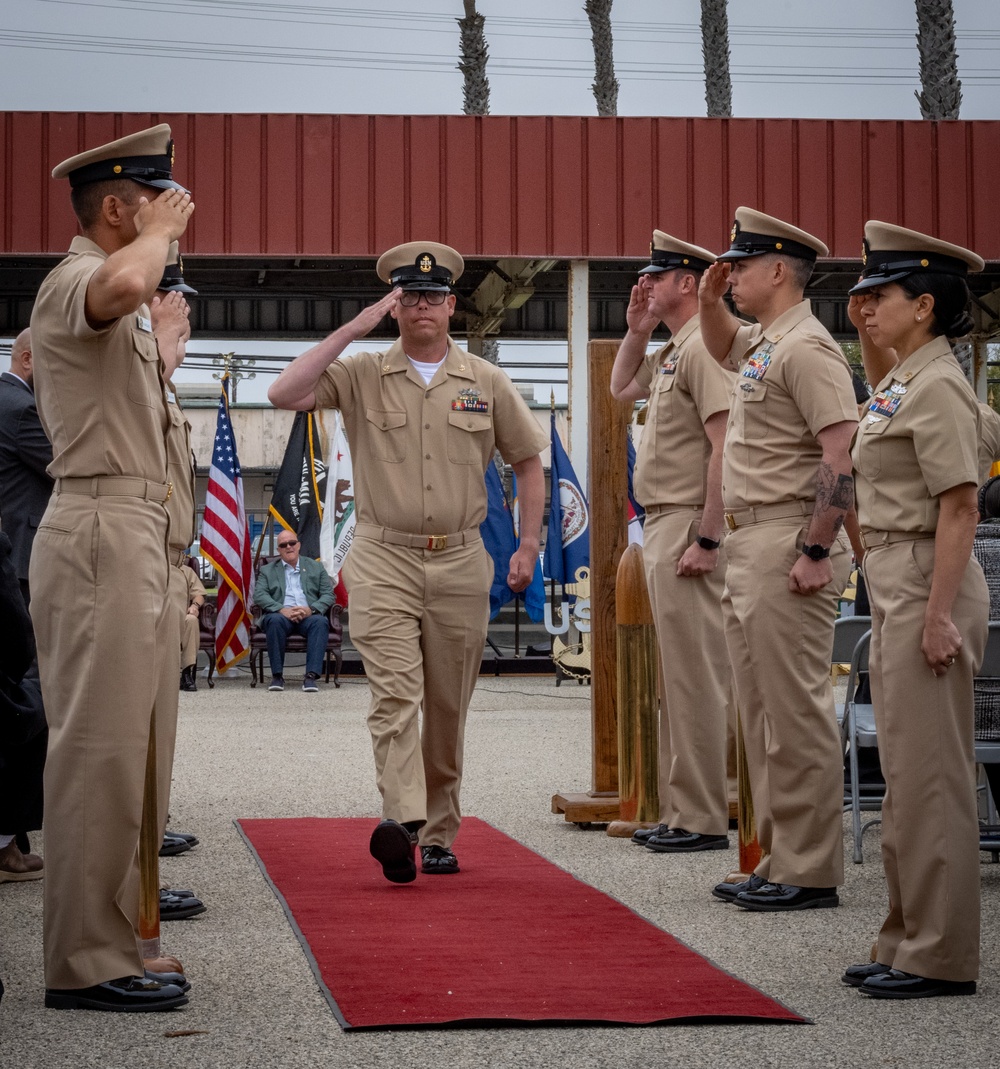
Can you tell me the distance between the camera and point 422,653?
19.5 feet

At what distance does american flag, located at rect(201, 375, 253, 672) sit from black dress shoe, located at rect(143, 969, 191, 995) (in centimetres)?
1137

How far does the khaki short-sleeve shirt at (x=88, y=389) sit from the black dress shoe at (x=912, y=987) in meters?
2.23

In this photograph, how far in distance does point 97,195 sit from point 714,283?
2.46m

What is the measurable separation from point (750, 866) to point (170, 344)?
2.73m

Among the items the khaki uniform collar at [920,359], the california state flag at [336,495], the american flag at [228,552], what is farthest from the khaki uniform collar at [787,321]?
the california state flag at [336,495]

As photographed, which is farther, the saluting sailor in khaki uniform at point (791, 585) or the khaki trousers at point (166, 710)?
the saluting sailor in khaki uniform at point (791, 585)

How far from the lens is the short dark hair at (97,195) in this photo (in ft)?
13.1

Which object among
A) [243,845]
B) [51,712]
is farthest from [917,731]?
[243,845]

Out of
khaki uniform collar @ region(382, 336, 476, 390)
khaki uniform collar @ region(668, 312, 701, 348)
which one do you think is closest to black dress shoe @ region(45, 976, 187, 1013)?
khaki uniform collar @ region(382, 336, 476, 390)

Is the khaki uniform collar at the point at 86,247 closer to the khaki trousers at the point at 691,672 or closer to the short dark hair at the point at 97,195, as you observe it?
the short dark hair at the point at 97,195

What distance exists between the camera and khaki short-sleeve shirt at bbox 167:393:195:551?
4.20 metres

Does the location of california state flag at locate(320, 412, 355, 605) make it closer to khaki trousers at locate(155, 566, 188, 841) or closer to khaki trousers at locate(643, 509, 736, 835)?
khaki trousers at locate(643, 509, 736, 835)

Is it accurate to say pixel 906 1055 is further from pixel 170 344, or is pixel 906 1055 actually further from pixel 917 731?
pixel 170 344

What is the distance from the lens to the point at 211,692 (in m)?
15.6
